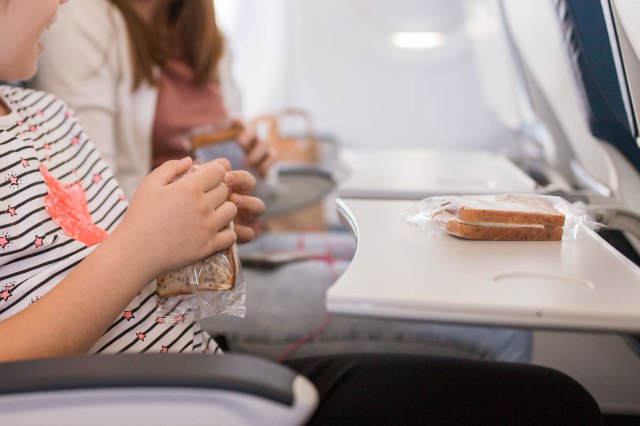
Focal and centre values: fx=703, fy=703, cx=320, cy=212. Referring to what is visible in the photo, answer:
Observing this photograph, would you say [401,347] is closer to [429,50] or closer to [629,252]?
[629,252]

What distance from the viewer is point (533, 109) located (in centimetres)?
158

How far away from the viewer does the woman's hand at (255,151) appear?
160 cm

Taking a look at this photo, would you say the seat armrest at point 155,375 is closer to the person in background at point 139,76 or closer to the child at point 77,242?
the child at point 77,242

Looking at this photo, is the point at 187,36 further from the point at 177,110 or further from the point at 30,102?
the point at 30,102

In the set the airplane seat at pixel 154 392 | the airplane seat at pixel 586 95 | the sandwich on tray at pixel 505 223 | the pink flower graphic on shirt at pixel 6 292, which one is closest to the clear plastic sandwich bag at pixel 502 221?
the sandwich on tray at pixel 505 223

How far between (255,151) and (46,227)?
0.87 metres

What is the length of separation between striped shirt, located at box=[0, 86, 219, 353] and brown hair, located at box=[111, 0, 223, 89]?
2.23ft

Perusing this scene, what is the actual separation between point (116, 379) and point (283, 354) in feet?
2.77

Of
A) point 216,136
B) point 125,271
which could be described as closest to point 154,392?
point 125,271

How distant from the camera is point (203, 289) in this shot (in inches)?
31.5

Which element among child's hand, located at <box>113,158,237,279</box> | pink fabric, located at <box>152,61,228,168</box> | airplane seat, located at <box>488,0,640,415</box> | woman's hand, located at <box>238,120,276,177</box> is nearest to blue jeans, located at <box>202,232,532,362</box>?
airplane seat, located at <box>488,0,640,415</box>

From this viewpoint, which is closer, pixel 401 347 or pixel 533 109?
pixel 401 347

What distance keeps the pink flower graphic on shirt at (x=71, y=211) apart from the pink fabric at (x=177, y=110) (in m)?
0.67

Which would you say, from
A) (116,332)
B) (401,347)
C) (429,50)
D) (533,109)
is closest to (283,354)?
(401,347)
